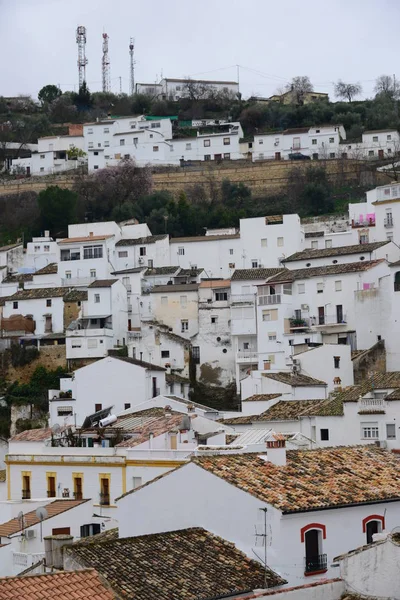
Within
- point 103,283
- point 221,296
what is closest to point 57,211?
point 103,283

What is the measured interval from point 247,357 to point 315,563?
39066 mm

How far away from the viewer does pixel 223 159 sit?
95500 millimetres

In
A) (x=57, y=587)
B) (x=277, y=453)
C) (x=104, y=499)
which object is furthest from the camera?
(x=104, y=499)

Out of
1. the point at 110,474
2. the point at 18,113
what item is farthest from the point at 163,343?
the point at 18,113

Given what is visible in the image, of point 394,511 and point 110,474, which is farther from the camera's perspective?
point 110,474

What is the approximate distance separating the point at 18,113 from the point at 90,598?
103 m

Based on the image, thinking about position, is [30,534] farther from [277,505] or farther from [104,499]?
[277,505]

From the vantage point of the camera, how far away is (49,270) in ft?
245

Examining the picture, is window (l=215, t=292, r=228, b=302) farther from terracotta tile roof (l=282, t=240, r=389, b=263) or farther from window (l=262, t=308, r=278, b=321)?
window (l=262, t=308, r=278, b=321)

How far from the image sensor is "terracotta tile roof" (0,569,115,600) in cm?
1927

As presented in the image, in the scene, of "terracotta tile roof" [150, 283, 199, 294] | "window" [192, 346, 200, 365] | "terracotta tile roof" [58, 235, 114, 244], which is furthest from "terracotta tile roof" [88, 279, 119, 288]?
"window" [192, 346, 200, 365]

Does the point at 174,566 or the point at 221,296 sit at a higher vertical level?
the point at 221,296

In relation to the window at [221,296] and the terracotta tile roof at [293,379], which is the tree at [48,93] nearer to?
the window at [221,296]

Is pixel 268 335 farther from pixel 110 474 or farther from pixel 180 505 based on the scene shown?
pixel 180 505
